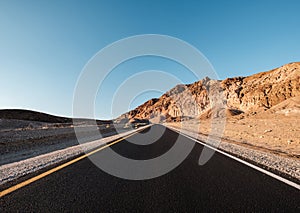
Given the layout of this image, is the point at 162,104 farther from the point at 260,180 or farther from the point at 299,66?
the point at 260,180

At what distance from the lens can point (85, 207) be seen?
294cm

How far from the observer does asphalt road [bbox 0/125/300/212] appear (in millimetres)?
2934

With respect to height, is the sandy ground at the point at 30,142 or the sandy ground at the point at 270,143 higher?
the sandy ground at the point at 30,142

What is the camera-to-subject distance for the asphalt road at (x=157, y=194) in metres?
2.93

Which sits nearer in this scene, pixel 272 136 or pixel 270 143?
pixel 270 143

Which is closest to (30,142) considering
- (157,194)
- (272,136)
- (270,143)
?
(157,194)

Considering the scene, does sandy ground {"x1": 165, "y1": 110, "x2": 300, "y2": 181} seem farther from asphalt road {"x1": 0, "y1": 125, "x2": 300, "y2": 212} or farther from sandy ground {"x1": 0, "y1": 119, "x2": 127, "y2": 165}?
sandy ground {"x1": 0, "y1": 119, "x2": 127, "y2": 165}

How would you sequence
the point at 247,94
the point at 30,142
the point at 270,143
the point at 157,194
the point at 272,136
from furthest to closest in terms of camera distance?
the point at 247,94 < the point at 272,136 < the point at 30,142 < the point at 270,143 < the point at 157,194

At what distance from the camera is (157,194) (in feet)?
11.4

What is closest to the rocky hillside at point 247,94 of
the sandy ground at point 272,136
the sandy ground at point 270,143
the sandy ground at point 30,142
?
the sandy ground at point 270,143

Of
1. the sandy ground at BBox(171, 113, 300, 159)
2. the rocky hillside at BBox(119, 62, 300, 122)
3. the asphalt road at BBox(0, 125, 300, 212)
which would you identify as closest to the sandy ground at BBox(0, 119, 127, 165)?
the asphalt road at BBox(0, 125, 300, 212)

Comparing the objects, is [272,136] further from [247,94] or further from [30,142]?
[247,94]

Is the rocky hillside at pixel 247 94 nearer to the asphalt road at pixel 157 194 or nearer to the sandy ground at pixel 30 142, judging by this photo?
the sandy ground at pixel 30 142

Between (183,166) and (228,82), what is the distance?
312 ft
